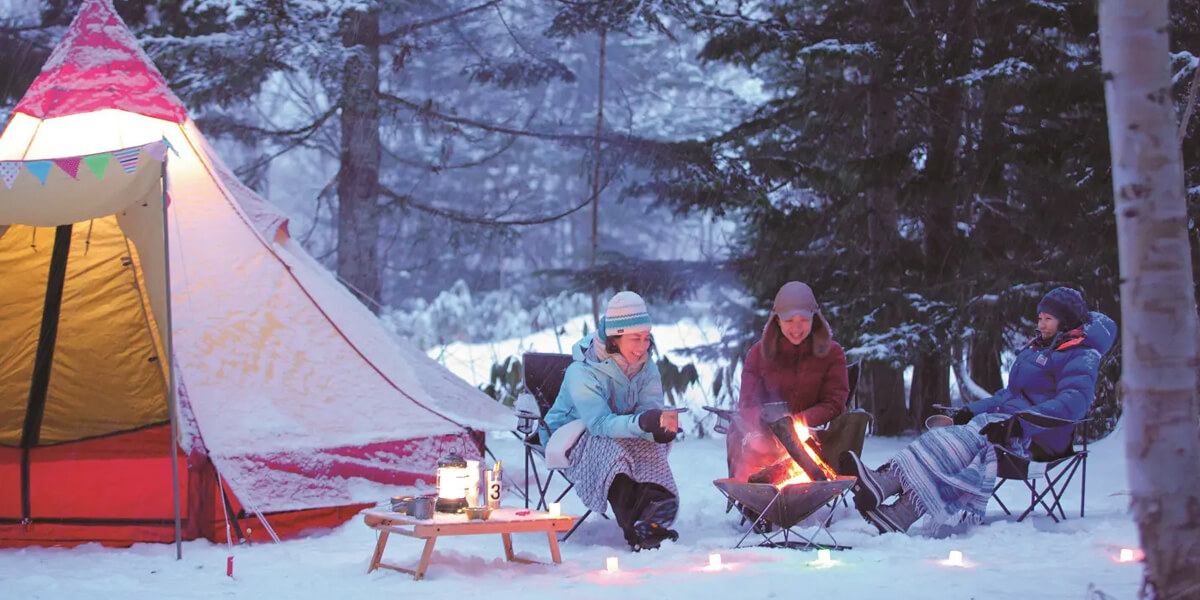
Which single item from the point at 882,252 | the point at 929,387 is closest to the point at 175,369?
the point at 882,252

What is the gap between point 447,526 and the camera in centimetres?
344

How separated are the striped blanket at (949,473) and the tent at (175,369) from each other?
1919mm

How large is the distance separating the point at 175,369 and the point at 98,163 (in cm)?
101

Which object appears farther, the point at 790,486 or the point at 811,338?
the point at 811,338

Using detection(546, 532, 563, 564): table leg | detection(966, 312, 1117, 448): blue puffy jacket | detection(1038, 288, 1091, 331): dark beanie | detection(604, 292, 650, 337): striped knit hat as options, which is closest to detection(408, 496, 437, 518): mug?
detection(546, 532, 563, 564): table leg

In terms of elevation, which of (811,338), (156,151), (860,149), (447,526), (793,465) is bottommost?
(447,526)

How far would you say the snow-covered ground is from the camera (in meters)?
3.22

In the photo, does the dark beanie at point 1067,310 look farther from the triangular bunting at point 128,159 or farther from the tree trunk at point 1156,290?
the triangular bunting at point 128,159

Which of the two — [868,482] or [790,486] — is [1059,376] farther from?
[790,486]

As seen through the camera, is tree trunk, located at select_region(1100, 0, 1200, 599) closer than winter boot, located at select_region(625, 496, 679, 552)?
Yes

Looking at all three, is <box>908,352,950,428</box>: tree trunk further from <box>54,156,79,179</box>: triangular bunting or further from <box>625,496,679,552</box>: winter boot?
<box>54,156,79,179</box>: triangular bunting

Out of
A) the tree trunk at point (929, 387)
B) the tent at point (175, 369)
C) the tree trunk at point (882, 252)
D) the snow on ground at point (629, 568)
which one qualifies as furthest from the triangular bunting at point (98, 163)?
the tree trunk at point (929, 387)

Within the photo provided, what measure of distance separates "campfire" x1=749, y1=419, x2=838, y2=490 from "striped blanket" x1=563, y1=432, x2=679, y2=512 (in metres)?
0.34

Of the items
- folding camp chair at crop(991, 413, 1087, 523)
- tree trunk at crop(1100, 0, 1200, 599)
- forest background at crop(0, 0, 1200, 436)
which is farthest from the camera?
forest background at crop(0, 0, 1200, 436)
